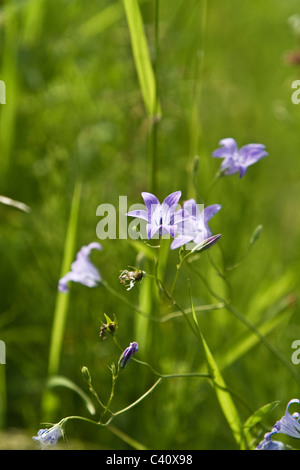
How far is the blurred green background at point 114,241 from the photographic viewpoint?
4.65 feet

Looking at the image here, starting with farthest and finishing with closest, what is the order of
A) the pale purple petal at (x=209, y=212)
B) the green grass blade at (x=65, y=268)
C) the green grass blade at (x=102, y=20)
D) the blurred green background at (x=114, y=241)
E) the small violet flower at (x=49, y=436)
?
the green grass blade at (x=102, y=20), the blurred green background at (x=114, y=241), the green grass blade at (x=65, y=268), the pale purple petal at (x=209, y=212), the small violet flower at (x=49, y=436)

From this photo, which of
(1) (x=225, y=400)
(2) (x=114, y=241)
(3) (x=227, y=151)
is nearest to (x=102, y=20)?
(2) (x=114, y=241)

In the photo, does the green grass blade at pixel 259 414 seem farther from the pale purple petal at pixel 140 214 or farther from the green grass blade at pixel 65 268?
the green grass blade at pixel 65 268

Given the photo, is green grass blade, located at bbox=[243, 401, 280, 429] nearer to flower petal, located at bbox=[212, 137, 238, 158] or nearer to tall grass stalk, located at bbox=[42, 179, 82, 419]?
flower petal, located at bbox=[212, 137, 238, 158]

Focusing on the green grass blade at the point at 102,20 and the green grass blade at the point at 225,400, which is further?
the green grass blade at the point at 102,20

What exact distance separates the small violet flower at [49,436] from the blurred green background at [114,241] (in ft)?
1.58

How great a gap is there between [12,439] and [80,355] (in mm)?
253

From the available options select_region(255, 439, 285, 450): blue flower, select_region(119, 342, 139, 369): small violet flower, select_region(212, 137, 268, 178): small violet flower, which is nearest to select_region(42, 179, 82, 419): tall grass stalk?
select_region(212, 137, 268, 178): small violet flower

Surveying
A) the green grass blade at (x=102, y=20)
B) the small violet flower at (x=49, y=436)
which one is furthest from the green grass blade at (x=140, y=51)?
the green grass blade at (x=102, y=20)

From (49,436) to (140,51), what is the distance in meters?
0.76

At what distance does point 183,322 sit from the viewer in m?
1.56

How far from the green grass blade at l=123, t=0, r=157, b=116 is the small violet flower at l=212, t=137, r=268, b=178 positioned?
20cm
